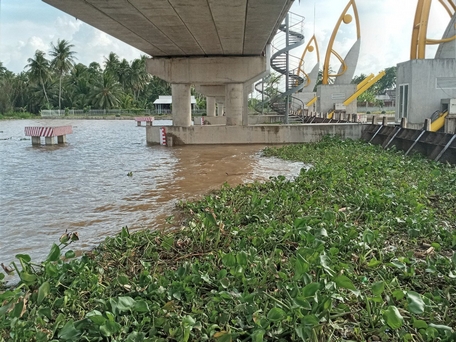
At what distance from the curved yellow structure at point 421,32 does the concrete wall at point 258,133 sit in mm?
4569

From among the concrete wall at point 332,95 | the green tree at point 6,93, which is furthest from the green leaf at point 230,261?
the green tree at point 6,93

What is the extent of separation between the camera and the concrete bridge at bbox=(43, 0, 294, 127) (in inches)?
481

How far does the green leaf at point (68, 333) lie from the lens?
3.23 m

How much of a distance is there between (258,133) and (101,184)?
12.8 m

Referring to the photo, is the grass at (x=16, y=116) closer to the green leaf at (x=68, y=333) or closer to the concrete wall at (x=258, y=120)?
the concrete wall at (x=258, y=120)

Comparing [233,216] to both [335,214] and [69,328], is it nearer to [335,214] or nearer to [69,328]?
[335,214]

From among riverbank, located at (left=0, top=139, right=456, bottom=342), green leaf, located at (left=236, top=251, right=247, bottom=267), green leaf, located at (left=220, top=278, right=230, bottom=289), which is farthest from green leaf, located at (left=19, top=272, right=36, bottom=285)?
green leaf, located at (left=236, top=251, right=247, bottom=267)

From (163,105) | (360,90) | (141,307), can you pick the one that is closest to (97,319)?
(141,307)

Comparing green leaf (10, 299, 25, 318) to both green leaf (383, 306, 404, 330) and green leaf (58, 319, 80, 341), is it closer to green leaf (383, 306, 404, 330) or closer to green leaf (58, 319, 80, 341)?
green leaf (58, 319, 80, 341)

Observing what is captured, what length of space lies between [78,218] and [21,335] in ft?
18.0

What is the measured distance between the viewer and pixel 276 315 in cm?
322

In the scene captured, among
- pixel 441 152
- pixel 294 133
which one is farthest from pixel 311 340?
pixel 294 133

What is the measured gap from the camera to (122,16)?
13.5m

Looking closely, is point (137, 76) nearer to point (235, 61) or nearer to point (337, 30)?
point (337, 30)
